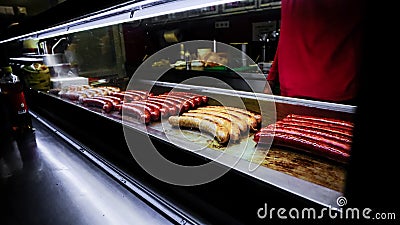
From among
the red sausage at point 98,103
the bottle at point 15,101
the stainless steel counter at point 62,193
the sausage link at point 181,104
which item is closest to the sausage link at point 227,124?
the sausage link at point 181,104

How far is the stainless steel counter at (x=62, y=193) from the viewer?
1278 mm

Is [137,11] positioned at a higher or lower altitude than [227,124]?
higher

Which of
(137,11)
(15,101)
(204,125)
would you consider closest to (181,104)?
(204,125)

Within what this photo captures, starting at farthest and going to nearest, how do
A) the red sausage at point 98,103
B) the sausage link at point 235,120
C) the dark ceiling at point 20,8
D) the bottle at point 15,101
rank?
the dark ceiling at point 20,8 < the bottle at point 15,101 < the red sausage at point 98,103 < the sausage link at point 235,120

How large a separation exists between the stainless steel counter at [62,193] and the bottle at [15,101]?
47 cm

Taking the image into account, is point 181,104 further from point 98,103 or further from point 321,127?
point 321,127

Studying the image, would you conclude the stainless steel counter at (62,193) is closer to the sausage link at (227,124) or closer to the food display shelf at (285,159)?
the food display shelf at (285,159)

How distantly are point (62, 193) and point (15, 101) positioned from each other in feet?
4.37

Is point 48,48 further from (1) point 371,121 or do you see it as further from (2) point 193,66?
(1) point 371,121

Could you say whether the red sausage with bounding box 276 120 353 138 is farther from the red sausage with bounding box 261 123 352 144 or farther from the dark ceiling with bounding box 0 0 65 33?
the dark ceiling with bounding box 0 0 65 33

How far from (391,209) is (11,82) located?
115 inches

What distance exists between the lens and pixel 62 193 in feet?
4.89

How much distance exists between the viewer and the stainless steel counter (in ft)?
4.19

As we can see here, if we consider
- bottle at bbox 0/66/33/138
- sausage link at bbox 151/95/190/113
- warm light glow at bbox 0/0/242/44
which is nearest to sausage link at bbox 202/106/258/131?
sausage link at bbox 151/95/190/113
